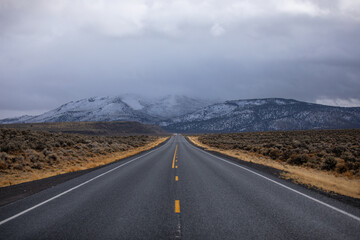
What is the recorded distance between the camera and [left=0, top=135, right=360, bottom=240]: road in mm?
5148

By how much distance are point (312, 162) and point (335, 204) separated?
11678 mm

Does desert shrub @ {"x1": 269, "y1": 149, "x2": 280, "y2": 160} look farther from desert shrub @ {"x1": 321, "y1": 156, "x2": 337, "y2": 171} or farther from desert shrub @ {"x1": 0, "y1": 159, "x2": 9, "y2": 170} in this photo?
desert shrub @ {"x1": 0, "y1": 159, "x2": 9, "y2": 170}

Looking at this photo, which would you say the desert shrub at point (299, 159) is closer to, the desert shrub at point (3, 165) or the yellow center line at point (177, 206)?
the yellow center line at point (177, 206)

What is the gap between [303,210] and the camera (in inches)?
266

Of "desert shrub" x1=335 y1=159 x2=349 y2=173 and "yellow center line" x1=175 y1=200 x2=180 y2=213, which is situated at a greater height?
"yellow center line" x1=175 y1=200 x2=180 y2=213

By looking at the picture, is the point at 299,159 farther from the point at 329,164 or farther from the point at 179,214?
the point at 179,214

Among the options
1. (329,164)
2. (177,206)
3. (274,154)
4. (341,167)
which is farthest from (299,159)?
(177,206)

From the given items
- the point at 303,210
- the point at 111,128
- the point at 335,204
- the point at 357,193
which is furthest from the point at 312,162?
the point at 111,128

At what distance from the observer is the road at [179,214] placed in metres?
5.15

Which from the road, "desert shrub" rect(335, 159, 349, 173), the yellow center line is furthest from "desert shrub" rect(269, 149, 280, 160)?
the yellow center line

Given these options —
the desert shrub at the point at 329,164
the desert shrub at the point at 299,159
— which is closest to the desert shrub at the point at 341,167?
the desert shrub at the point at 329,164

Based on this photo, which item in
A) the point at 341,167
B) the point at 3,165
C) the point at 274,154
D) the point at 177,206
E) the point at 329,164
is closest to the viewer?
the point at 177,206

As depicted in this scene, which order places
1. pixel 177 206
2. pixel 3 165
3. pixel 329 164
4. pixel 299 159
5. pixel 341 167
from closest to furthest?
pixel 177 206
pixel 3 165
pixel 341 167
pixel 329 164
pixel 299 159

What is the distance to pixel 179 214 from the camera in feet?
20.7
